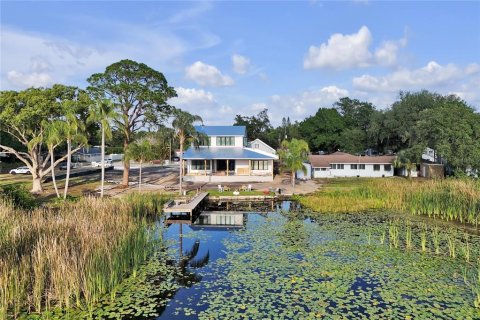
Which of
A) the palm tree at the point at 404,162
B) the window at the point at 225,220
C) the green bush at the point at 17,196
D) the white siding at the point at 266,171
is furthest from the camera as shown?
the white siding at the point at 266,171

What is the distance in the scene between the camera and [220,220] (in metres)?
23.4

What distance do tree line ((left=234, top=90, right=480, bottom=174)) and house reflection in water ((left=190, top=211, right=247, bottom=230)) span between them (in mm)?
24248

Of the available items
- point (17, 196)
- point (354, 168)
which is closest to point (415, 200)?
point (354, 168)

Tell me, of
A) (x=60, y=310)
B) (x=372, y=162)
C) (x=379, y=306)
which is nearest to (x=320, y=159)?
(x=372, y=162)

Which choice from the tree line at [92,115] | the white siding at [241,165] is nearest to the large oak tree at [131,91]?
the tree line at [92,115]

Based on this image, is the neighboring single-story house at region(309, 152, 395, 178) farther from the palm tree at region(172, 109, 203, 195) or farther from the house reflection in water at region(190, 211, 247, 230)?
the house reflection in water at region(190, 211, 247, 230)

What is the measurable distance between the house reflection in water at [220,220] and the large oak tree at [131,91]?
13.1 m

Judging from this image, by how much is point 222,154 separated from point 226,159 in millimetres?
1099

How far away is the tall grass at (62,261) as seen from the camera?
9.73 metres

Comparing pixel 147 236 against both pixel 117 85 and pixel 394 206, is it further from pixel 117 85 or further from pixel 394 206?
pixel 117 85

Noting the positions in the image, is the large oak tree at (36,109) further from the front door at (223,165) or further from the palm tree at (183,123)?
the front door at (223,165)

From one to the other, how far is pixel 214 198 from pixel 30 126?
17.1 meters

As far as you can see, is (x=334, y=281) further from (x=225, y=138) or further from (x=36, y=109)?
(x=225, y=138)

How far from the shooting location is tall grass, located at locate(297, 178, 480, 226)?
21.4 meters
